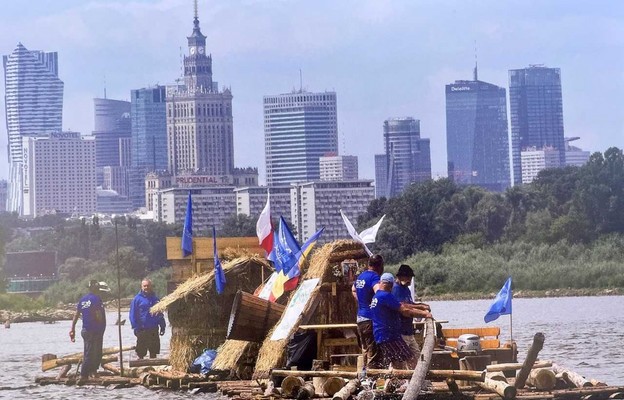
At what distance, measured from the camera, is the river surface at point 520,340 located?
35656 mm

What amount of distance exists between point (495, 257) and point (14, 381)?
65.3m

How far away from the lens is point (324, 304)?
103ft

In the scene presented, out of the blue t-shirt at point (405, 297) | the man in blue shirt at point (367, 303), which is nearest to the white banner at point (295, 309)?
the blue t-shirt at point (405, 297)

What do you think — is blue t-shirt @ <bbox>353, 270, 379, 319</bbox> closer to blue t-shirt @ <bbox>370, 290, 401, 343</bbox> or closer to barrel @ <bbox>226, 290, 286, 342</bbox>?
blue t-shirt @ <bbox>370, 290, 401, 343</bbox>

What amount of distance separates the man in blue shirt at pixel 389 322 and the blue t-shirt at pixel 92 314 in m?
11.2

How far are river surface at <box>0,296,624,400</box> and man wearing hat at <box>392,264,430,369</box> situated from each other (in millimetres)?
6507

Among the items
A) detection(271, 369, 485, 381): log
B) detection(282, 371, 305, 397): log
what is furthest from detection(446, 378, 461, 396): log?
detection(282, 371, 305, 397): log

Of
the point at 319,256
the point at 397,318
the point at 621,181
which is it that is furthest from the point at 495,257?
the point at 397,318

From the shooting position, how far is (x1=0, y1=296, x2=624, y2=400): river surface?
35.7m

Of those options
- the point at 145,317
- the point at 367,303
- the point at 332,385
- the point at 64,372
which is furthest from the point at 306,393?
the point at 64,372

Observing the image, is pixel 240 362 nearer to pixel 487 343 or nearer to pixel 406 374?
pixel 487 343

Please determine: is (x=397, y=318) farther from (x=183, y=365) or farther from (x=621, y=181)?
(x=621, y=181)

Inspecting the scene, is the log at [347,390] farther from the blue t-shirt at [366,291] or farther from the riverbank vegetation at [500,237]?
the riverbank vegetation at [500,237]

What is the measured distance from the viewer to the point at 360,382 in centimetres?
2525
